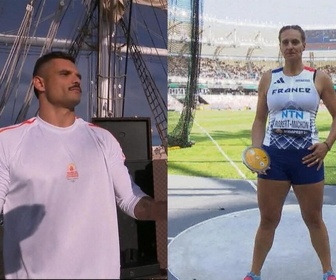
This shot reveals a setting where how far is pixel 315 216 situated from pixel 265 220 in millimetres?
200

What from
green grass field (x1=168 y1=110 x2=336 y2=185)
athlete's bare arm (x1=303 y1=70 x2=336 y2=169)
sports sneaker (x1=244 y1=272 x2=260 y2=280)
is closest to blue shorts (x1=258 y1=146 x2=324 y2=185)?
athlete's bare arm (x1=303 y1=70 x2=336 y2=169)

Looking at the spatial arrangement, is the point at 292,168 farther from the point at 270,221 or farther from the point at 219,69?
the point at 219,69

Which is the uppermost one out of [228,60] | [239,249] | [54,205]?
[228,60]

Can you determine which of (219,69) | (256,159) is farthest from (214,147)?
(219,69)

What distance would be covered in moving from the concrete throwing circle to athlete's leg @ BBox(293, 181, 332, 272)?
0.04m

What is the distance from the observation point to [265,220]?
2.05m

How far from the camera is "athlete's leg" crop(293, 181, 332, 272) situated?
77.1 inches

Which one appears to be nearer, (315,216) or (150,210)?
(150,210)

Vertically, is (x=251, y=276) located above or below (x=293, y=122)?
below

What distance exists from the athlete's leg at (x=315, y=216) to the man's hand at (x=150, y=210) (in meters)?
0.54

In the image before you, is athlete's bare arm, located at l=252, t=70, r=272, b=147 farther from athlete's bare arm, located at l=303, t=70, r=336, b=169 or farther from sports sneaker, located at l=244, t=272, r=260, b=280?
sports sneaker, located at l=244, t=272, r=260, b=280

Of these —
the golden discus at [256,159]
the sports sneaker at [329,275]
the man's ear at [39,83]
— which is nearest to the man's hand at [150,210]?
the golden discus at [256,159]

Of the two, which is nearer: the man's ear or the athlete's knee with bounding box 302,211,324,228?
the man's ear

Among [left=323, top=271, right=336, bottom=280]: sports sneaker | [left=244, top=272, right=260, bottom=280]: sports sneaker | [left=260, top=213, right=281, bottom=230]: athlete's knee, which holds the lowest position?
[left=244, top=272, right=260, bottom=280]: sports sneaker
